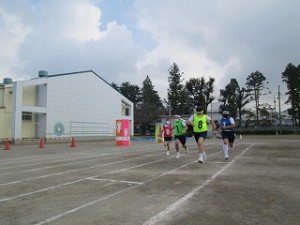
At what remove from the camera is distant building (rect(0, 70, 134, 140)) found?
121ft

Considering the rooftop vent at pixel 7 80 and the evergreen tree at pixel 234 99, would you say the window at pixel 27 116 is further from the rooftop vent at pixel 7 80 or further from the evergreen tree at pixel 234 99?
the evergreen tree at pixel 234 99

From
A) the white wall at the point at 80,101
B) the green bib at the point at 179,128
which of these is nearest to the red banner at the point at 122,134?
the white wall at the point at 80,101

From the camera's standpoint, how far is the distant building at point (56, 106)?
37.0 metres

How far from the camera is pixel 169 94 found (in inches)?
3784

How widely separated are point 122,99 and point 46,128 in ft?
62.4

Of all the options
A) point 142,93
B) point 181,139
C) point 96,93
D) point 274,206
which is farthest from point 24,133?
point 142,93

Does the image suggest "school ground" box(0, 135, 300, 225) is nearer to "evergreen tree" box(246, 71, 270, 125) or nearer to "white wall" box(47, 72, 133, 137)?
"white wall" box(47, 72, 133, 137)

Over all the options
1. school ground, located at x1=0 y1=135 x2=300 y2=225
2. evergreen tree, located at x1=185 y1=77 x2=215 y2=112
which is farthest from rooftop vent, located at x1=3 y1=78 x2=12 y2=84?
evergreen tree, located at x1=185 y1=77 x2=215 y2=112

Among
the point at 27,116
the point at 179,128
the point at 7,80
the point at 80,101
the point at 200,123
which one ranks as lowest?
the point at 179,128

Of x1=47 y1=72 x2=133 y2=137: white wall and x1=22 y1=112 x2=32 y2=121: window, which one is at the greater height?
x1=47 y1=72 x2=133 y2=137: white wall

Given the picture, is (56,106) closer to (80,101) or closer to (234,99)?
(80,101)

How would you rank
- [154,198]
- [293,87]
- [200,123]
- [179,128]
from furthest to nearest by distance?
1. [293,87]
2. [179,128]
3. [200,123]
4. [154,198]

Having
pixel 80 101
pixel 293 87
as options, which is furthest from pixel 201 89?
pixel 80 101

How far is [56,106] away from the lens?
40.9 m
